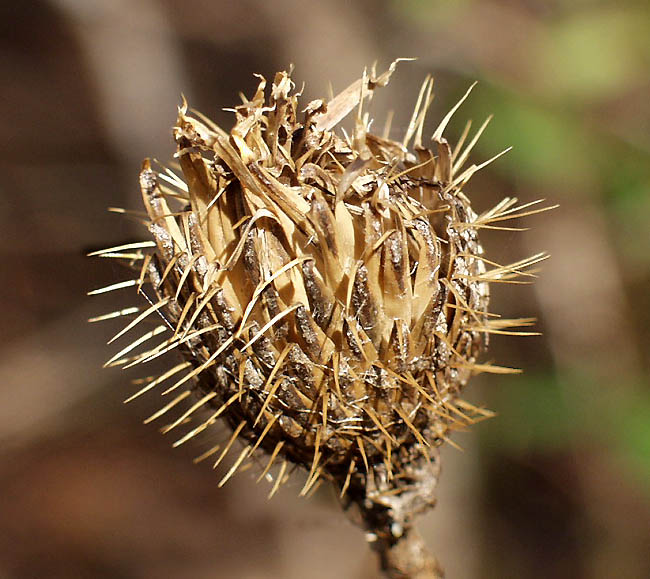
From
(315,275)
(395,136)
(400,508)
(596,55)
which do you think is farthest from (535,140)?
(315,275)

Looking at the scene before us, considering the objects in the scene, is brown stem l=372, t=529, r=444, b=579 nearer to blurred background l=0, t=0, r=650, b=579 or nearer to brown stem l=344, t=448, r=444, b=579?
brown stem l=344, t=448, r=444, b=579

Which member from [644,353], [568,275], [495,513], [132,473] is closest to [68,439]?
[132,473]

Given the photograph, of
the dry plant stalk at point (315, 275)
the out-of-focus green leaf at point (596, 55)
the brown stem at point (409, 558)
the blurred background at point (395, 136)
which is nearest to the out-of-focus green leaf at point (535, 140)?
the blurred background at point (395, 136)

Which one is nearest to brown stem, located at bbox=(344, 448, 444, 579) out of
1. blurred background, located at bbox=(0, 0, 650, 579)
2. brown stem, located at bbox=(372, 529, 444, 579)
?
brown stem, located at bbox=(372, 529, 444, 579)

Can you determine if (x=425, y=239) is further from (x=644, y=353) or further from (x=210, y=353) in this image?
(x=644, y=353)

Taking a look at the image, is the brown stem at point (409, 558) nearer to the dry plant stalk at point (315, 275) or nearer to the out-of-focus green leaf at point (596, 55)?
the dry plant stalk at point (315, 275)

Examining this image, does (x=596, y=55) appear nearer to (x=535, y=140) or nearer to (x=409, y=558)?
(x=535, y=140)
